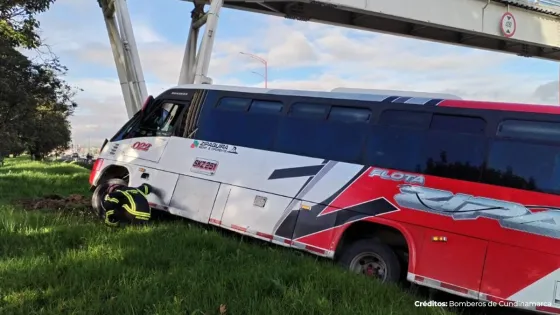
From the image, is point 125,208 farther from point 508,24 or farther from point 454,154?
point 508,24

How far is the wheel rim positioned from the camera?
5.94 m

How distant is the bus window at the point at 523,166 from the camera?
4988 mm

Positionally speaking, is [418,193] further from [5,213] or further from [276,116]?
[5,213]

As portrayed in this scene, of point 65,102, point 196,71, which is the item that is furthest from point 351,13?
point 65,102

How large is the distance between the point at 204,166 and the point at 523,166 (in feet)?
15.8

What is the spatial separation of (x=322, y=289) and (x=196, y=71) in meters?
12.2

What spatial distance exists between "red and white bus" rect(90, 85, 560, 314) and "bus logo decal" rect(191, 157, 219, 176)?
0.8 inches

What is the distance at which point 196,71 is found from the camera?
51.3ft

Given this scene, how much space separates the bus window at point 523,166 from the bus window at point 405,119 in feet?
2.98

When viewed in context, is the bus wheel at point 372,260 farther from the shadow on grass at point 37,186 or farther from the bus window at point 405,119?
the shadow on grass at point 37,186

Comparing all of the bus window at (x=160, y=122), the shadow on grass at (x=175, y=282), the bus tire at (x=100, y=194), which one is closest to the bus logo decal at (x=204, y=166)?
the bus window at (x=160, y=122)

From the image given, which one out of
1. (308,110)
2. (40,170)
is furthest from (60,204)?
(40,170)

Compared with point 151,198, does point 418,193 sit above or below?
above

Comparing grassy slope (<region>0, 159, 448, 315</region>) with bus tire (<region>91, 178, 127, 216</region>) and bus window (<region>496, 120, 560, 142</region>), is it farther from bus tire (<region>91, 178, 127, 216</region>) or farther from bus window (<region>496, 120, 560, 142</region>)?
bus window (<region>496, 120, 560, 142</region>)
